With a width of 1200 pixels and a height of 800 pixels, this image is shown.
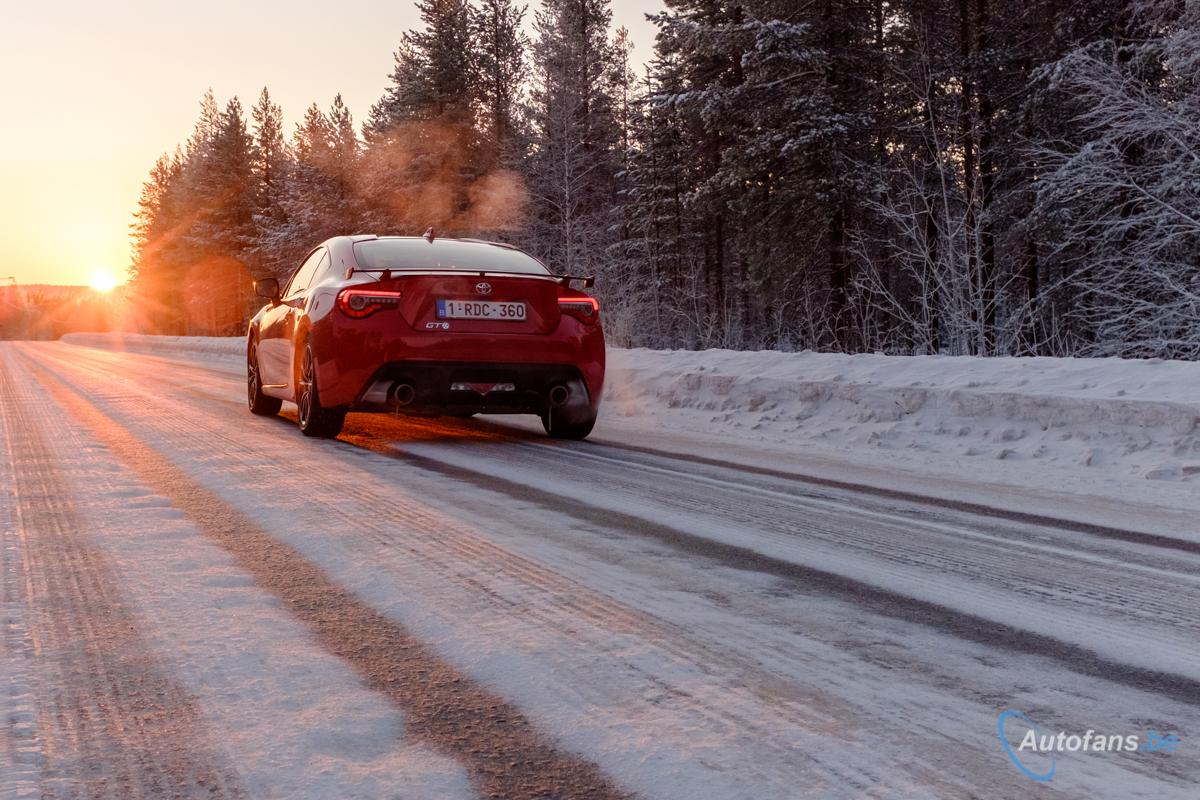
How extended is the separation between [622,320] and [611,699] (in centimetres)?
1748

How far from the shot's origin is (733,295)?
5188cm

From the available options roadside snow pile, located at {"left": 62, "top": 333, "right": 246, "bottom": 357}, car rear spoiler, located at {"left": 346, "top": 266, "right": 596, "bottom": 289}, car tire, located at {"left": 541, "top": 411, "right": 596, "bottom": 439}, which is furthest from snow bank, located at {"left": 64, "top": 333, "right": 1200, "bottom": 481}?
roadside snow pile, located at {"left": 62, "top": 333, "right": 246, "bottom": 357}

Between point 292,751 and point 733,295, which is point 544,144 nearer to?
point 733,295

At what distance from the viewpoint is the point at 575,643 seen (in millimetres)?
2518

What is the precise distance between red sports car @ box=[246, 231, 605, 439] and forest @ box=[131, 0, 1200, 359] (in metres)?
4.88

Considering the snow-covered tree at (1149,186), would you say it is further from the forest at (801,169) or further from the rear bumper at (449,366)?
the rear bumper at (449,366)

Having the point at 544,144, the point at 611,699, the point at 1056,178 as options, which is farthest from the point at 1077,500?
the point at 544,144

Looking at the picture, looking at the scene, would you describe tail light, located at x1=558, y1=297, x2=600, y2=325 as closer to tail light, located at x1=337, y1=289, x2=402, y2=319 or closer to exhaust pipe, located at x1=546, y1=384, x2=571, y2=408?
exhaust pipe, located at x1=546, y1=384, x2=571, y2=408

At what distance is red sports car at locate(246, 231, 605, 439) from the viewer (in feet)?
22.3

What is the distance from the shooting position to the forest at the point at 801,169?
13641 millimetres

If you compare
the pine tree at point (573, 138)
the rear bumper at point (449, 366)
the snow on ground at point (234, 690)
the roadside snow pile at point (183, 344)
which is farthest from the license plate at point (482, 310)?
the roadside snow pile at point (183, 344)

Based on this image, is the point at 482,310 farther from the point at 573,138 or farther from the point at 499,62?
the point at 499,62

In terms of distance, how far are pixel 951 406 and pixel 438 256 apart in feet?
13.6

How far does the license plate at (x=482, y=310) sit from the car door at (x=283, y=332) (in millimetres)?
1570
